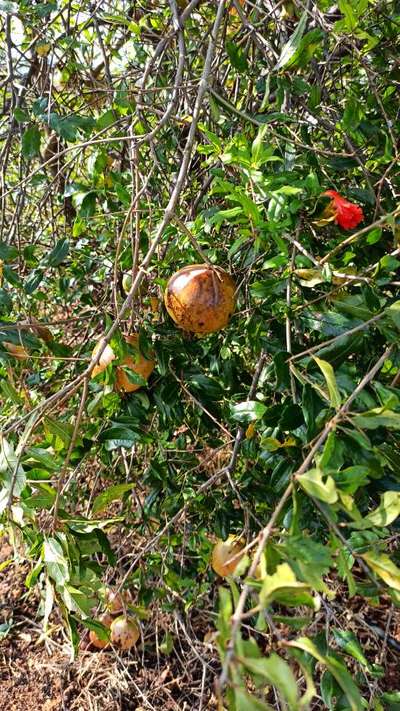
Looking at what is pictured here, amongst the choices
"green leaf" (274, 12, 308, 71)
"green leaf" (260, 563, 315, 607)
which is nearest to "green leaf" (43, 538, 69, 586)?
"green leaf" (260, 563, 315, 607)

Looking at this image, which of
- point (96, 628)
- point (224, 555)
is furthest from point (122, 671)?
point (96, 628)

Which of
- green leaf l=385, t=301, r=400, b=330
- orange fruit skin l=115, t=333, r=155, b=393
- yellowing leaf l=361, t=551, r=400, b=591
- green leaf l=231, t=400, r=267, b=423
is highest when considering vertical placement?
green leaf l=385, t=301, r=400, b=330

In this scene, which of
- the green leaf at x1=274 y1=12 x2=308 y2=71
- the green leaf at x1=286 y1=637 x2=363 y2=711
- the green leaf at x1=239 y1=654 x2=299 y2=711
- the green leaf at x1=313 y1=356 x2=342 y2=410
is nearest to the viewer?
the green leaf at x1=239 y1=654 x2=299 y2=711

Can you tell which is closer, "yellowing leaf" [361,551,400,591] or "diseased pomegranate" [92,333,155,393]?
"yellowing leaf" [361,551,400,591]

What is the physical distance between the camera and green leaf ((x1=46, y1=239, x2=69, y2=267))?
166cm

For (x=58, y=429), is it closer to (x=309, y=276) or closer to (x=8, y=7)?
(x=309, y=276)

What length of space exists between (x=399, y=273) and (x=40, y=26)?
138 cm

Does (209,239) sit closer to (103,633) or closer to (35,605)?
(103,633)

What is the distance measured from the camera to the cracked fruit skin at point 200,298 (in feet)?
4.57

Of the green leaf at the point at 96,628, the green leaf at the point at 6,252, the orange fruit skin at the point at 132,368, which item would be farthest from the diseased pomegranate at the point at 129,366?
the green leaf at the point at 96,628

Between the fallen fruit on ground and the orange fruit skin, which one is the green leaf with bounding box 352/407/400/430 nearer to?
the orange fruit skin

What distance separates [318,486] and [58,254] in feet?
3.80

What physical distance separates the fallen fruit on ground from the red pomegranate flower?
5.44 feet

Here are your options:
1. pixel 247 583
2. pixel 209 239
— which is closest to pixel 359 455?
pixel 247 583
